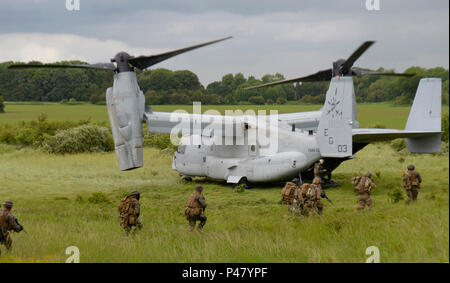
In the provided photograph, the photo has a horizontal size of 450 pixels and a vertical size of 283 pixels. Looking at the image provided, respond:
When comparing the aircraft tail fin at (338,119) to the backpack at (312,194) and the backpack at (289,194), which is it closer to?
the backpack at (289,194)

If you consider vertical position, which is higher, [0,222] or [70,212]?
[0,222]

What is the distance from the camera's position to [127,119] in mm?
16703

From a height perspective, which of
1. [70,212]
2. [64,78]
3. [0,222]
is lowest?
[70,212]

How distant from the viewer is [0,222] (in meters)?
10.9

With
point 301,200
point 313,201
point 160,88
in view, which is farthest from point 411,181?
point 160,88

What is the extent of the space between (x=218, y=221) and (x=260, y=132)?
6919 millimetres

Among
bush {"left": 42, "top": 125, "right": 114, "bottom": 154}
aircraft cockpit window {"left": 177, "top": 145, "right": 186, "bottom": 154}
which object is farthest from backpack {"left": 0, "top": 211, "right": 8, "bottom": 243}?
bush {"left": 42, "top": 125, "right": 114, "bottom": 154}

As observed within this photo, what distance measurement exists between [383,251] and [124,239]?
19.3ft


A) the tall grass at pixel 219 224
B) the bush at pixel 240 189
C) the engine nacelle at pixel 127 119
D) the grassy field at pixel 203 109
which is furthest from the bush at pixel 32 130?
the engine nacelle at pixel 127 119

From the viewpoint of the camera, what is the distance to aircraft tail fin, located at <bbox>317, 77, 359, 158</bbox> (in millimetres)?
16342
